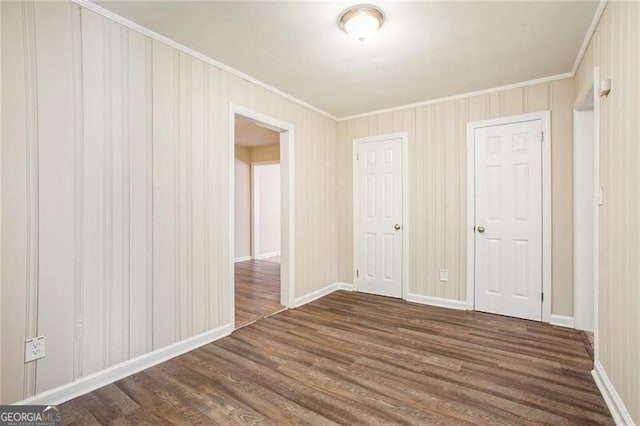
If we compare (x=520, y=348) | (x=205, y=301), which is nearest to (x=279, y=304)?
(x=205, y=301)

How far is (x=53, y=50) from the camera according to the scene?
1.79 metres

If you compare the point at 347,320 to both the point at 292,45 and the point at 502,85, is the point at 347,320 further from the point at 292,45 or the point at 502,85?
the point at 502,85

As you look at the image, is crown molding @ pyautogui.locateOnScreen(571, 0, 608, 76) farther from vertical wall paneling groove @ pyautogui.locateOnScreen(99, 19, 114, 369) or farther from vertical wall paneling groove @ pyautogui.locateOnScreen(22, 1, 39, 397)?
vertical wall paneling groove @ pyautogui.locateOnScreen(22, 1, 39, 397)

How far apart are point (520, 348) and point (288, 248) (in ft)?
7.86

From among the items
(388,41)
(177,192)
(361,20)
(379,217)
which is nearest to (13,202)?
(177,192)

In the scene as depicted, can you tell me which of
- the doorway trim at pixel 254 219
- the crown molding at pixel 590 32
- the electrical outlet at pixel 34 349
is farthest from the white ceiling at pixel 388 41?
the doorway trim at pixel 254 219

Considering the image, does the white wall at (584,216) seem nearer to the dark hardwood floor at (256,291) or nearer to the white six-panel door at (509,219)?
the white six-panel door at (509,219)

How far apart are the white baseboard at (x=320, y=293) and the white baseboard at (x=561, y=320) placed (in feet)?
7.47

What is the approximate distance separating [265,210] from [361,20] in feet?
19.0

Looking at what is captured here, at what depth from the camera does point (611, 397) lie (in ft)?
5.74

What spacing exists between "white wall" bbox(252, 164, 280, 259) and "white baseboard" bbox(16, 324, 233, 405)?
14.6ft

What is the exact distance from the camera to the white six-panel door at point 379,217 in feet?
13.0

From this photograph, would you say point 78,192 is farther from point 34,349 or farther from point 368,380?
point 368,380

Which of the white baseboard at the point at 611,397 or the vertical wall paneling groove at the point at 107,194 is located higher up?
the vertical wall paneling groove at the point at 107,194
